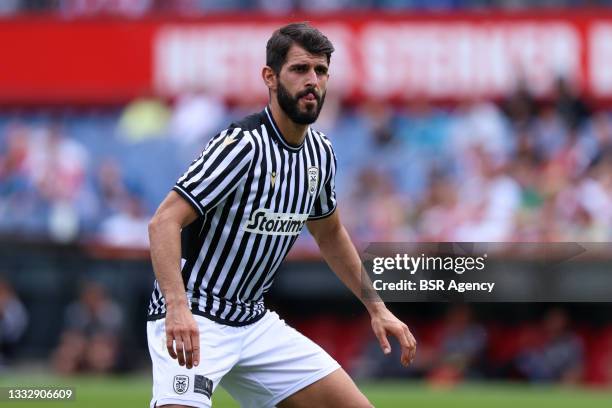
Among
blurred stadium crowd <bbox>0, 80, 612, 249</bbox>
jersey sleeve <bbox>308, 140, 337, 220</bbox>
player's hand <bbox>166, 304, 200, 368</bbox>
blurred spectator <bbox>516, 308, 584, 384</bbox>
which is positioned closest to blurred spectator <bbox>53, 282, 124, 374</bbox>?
blurred stadium crowd <bbox>0, 80, 612, 249</bbox>

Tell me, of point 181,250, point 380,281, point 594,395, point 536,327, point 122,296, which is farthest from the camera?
point 122,296

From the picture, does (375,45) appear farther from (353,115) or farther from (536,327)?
(536,327)

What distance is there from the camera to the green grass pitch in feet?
34.8

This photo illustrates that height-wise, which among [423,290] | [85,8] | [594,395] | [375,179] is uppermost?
[85,8]

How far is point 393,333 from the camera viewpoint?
5.96 metres

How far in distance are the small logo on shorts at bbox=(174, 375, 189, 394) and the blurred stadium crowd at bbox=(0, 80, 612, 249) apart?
7395 millimetres

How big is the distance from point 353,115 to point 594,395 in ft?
20.4

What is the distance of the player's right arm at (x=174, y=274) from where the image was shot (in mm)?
5066

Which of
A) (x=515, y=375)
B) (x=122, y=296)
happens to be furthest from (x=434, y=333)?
(x=122, y=296)

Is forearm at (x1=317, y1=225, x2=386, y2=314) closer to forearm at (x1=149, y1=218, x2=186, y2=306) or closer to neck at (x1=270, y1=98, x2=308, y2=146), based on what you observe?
neck at (x1=270, y1=98, x2=308, y2=146)

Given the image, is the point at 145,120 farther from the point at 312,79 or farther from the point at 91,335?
the point at 312,79

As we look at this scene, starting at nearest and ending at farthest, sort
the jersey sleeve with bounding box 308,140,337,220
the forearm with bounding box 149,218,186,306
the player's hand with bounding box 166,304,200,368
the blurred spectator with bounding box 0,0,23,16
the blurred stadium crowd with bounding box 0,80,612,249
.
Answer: the player's hand with bounding box 166,304,200,368
the forearm with bounding box 149,218,186,306
the jersey sleeve with bounding box 308,140,337,220
the blurred stadium crowd with bounding box 0,80,612,249
the blurred spectator with bounding box 0,0,23,16

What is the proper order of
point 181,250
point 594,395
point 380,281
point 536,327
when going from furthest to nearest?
point 536,327, point 594,395, point 380,281, point 181,250

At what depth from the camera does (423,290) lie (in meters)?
6.90
